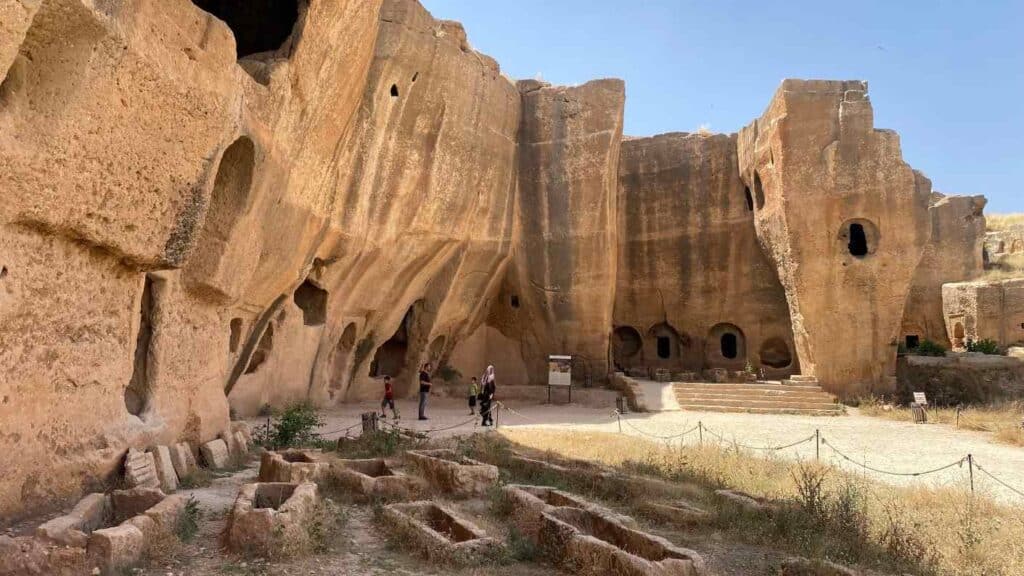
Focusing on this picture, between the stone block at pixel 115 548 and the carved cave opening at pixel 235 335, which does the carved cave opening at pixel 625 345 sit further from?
the stone block at pixel 115 548

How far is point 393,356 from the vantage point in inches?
751

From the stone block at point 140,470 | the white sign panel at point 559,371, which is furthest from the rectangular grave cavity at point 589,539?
the white sign panel at point 559,371

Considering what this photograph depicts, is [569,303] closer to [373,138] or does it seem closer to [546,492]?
[373,138]

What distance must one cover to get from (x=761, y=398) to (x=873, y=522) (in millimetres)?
11118

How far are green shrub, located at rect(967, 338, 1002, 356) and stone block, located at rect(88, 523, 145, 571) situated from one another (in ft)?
74.0

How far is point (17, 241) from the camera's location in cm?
494

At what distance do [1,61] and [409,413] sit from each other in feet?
38.9

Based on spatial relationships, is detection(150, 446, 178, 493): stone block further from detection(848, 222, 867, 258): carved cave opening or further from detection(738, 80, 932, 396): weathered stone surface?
detection(848, 222, 867, 258): carved cave opening

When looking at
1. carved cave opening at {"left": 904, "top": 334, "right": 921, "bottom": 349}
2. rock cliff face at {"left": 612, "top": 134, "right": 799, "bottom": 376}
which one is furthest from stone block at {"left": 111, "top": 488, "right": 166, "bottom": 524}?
carved cave opening at {"left": 904, "top": 334, "right": 921, "bottom": 349}

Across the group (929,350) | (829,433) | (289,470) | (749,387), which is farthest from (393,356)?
(929,350)

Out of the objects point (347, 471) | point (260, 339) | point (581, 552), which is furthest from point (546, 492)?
point (260, 339)

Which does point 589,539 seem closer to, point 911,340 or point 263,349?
point 263,349

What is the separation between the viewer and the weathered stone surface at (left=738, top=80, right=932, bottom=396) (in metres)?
17.4

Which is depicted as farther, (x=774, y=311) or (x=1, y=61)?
(x=774, y=311)
